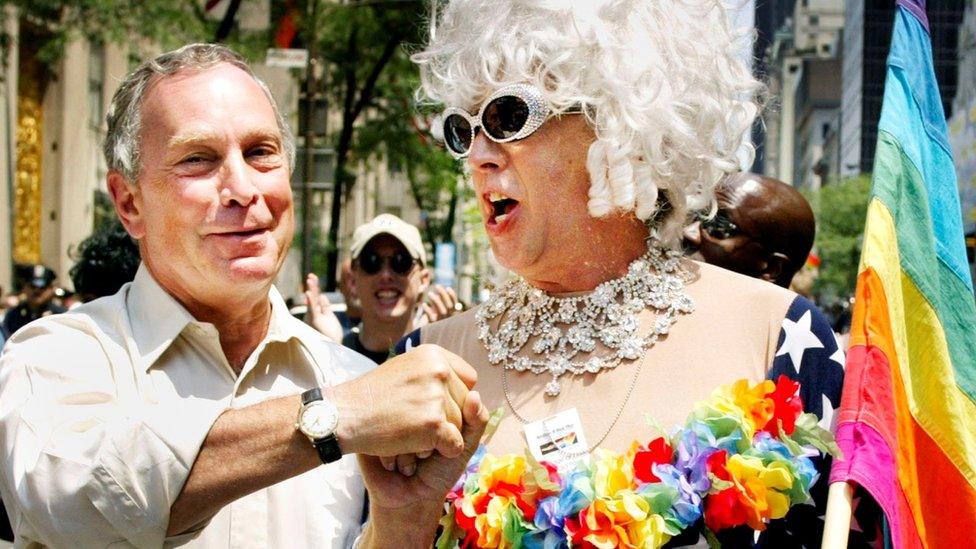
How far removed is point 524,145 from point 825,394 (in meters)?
0.81

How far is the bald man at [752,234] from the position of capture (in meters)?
4.10

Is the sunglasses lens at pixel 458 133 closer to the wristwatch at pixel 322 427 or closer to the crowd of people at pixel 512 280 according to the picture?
the crowd of people at pixel 512 280

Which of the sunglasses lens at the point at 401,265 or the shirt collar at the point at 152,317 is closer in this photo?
the shirt collar at the point at 152,317

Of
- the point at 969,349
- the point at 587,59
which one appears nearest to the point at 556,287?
the point at 587,59

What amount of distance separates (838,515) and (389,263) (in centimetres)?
463

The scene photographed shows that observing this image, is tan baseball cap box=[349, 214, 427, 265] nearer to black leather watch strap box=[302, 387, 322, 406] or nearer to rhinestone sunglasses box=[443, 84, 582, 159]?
rhinestone sunglasses box=[443, 84, 582, 159]

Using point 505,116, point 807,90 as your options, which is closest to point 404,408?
point 505,116

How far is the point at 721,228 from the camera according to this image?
4.12 metres

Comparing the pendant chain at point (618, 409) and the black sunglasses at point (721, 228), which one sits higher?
the black sunglasses at point (721, 228)

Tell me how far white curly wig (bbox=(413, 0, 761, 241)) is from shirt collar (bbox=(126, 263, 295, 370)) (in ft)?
2.52

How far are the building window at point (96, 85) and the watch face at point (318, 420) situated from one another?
23.7 metres

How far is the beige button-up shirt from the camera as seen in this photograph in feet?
7.06

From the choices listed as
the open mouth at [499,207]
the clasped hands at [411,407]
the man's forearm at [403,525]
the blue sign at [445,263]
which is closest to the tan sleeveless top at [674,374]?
the man's forearm at [403,525]

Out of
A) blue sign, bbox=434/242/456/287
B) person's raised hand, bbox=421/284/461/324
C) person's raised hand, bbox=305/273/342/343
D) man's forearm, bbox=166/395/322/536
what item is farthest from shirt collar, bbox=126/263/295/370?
blue sign, bbox=434/242/456/287
